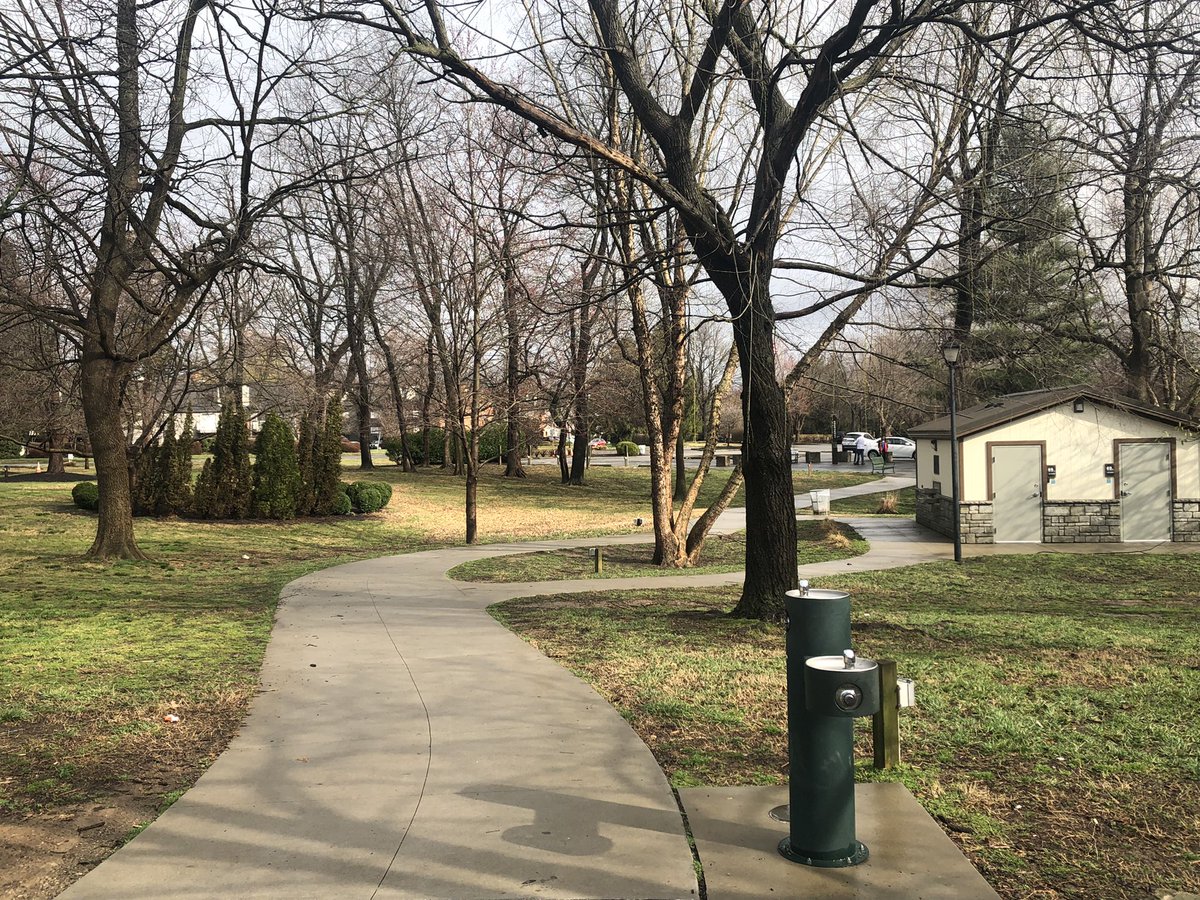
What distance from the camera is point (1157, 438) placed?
19.8m

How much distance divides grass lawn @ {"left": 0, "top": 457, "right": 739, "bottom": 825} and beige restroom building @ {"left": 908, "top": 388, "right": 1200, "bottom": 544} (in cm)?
940

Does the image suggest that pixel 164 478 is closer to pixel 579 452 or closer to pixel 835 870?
pixel 579 452

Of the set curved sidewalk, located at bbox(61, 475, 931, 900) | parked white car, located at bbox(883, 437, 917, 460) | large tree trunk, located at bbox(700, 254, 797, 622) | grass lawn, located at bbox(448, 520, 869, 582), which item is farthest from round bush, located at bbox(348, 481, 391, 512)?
parked white car, located at bbox(883, 437, 917, 460)

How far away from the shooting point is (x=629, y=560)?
1833 centimetres

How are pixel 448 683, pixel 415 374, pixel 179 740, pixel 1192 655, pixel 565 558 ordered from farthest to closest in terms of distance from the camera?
Answer: pixel 415 374 < pixel 565 558 < pixel 1192 655 < pixel 448 683 < pixel 179 740

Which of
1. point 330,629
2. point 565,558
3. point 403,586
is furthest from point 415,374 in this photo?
point 330,629

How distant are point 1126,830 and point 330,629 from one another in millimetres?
7679

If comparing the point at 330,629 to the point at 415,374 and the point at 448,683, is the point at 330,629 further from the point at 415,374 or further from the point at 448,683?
the point at 415,374

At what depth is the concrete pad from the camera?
366cm

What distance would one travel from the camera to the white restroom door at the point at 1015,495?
794 inches

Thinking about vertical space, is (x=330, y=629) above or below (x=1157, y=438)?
below

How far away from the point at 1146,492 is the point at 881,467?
28.1 m

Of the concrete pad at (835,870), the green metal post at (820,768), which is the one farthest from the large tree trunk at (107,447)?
the green metal post at (820,768)

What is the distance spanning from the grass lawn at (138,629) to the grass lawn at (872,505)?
24.8 ft
